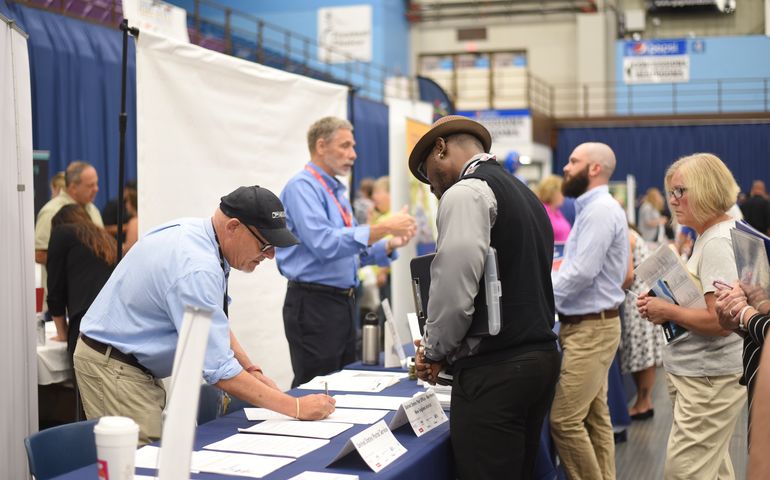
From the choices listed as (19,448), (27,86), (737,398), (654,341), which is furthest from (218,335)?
(654,341)

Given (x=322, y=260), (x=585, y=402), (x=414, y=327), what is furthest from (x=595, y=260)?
(x=322, y=260)

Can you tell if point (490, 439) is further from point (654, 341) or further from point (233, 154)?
point (654, 341)

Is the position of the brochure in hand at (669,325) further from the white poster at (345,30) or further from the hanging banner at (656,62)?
the hanging banner at (656,62)

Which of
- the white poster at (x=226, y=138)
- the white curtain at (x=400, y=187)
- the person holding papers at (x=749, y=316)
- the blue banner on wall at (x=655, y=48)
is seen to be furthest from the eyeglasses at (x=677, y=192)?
the blue banner on wall at (x=655, y=48)

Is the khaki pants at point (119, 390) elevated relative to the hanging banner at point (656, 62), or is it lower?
lower

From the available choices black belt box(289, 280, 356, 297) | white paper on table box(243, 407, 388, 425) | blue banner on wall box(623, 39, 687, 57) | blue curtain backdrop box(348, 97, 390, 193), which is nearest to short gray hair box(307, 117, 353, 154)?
black belt box(289, 280, 356, 297)

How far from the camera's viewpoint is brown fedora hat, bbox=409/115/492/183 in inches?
93.1

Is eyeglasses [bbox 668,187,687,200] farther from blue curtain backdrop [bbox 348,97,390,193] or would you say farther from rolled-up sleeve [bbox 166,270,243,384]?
blue curtain backdrop [bbox 348,97,390,193]

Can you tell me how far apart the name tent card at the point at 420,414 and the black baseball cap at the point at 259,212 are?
551 mm

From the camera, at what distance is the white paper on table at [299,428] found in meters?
2.31

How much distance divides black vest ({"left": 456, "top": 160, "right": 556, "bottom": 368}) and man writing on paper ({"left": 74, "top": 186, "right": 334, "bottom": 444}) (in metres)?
0.55

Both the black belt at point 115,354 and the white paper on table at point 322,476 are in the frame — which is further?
the black belt at point 115,354

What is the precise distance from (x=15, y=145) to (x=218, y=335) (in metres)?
1.15

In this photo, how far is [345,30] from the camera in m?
15.4
